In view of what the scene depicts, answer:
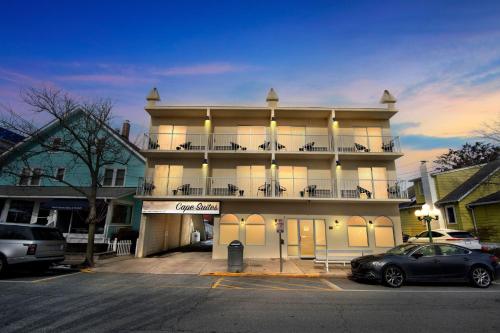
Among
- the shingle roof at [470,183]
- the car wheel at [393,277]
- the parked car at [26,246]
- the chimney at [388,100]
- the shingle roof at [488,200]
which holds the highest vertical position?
the chimney at [388,100]

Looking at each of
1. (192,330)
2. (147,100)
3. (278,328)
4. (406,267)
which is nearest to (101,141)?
(147,100)

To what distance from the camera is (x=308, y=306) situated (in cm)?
647

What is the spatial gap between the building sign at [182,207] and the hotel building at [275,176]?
6 cm

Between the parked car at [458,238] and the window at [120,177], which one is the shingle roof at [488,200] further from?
the window at [120,177]

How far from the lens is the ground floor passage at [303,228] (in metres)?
16.5

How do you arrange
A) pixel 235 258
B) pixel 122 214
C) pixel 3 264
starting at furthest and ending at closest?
1. pixel 122 214
2. pixel 235 258
3. pixel 3 264

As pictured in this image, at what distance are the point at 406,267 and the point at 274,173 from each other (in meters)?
9.86

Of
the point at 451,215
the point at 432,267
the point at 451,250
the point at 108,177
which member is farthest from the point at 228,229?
the point at 451,215

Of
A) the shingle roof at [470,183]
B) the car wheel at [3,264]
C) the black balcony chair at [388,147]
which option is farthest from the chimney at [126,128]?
the shingle roof at [470,183]

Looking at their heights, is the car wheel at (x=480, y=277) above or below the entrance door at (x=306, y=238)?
below

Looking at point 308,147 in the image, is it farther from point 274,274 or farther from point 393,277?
point 393,277

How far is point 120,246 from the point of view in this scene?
1642 cm

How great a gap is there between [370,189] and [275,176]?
6.65 m

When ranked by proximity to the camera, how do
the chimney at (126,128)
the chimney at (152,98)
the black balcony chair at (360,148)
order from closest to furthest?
the black balcony chair at (360,148), the chimney at (152,98), the chimney at (126,128)
